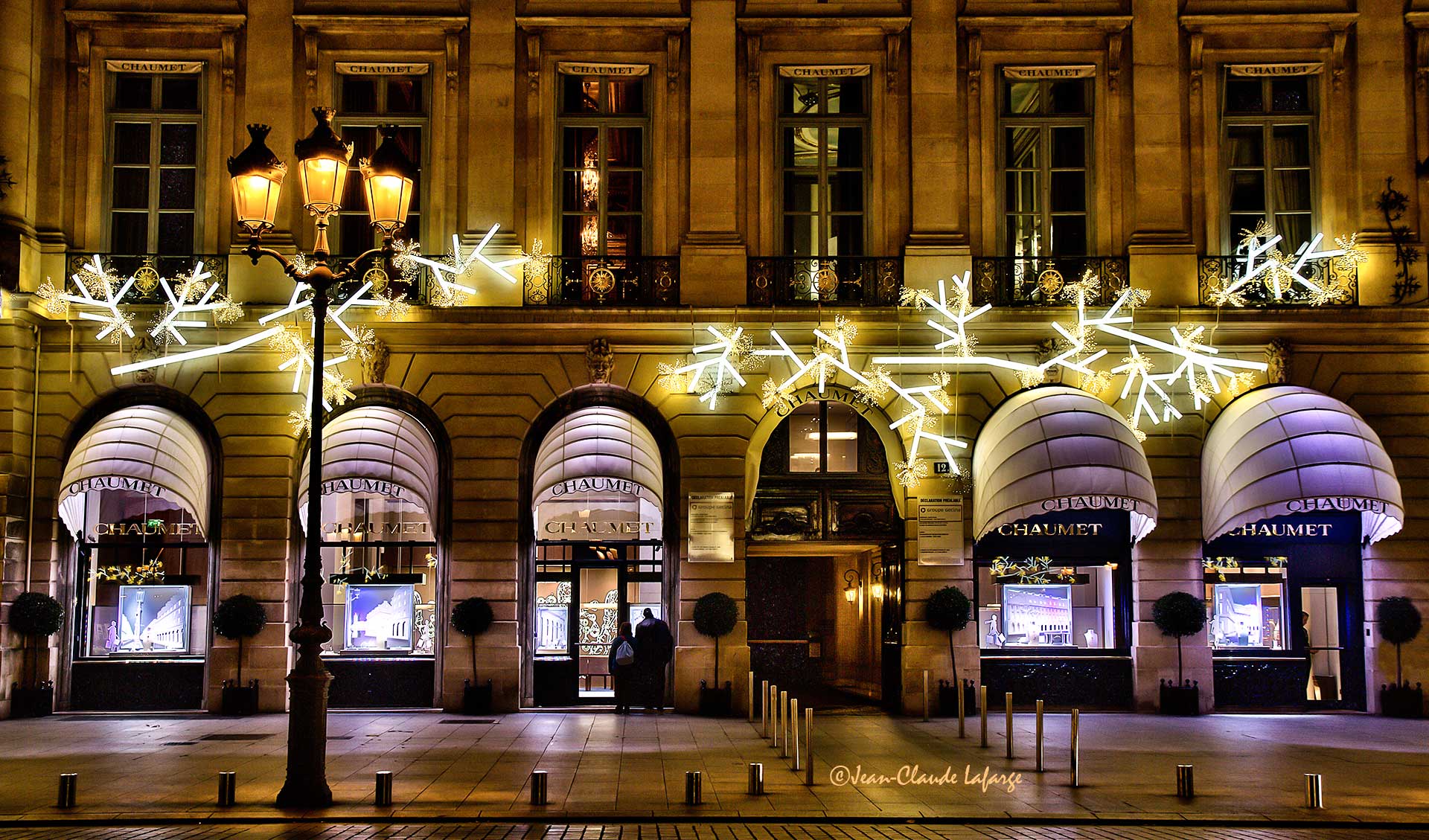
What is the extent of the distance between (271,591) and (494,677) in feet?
13.5

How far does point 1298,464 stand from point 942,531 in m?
5.88

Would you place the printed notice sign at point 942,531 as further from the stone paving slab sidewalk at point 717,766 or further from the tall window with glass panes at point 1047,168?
the tall window with glass panes at point 1047,168

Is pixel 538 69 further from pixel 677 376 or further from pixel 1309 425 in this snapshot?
pixel 1309 425

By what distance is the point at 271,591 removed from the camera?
76.1 feet

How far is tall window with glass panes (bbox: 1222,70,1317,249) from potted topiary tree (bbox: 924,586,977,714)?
8.31m

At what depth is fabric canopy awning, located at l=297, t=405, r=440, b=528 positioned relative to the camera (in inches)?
886

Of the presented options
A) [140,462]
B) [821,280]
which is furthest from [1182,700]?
[140,462]

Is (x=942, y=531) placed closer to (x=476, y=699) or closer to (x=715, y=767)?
(x=715, y=767)

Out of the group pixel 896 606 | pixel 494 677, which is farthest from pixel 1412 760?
pixel 494 677

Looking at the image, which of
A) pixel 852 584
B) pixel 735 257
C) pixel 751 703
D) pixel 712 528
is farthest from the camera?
pixel 852 584

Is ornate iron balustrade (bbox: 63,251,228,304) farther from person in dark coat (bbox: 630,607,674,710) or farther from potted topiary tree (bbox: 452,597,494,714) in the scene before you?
person in dark coat (bbox: 630,607,674,710)

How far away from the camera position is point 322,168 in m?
14.5

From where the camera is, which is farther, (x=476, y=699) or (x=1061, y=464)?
(x=476, y=699)

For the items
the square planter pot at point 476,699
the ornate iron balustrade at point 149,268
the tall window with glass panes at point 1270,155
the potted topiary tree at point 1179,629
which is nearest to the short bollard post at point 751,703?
the square planter pot at point 476,699
